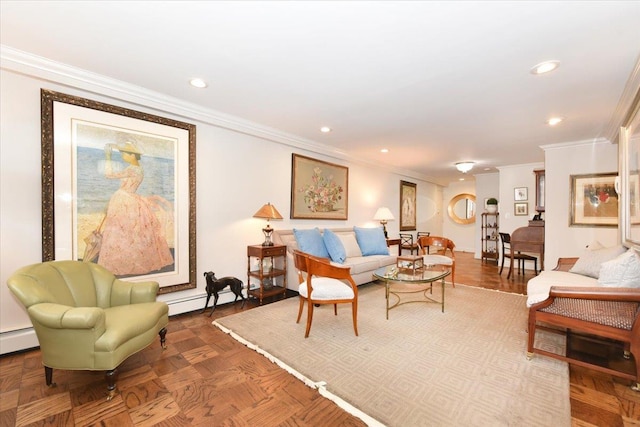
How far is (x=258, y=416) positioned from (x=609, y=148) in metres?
6.28

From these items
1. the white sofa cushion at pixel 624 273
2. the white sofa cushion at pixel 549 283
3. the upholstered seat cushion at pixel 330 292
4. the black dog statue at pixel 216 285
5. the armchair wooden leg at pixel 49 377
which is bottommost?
the armchair wooden leg at pixel 49 377

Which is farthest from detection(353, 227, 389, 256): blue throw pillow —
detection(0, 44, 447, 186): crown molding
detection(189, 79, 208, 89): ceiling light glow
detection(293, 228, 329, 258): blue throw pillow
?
detection(189, 79, 208, 89): ceiling light glow

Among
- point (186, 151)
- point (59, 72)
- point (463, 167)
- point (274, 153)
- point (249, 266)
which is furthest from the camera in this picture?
point (463, 167)

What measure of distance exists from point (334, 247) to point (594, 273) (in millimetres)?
3019

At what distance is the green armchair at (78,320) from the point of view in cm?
174

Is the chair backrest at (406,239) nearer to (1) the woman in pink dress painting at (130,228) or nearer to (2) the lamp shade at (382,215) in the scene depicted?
(2) the lamp shade at (382,215)

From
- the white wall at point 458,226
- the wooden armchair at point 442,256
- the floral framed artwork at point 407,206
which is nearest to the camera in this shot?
the wooden armchair at point 442,256

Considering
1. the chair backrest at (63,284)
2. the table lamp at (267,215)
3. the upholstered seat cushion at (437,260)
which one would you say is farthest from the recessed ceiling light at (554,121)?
the chair backrest at (63,284)

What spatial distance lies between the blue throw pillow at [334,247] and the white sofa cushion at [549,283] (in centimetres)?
225

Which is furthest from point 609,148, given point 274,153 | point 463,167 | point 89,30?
point 89,30

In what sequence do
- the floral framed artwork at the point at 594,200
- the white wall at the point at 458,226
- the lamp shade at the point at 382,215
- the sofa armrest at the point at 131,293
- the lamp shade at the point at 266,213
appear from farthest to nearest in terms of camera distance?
the white wall at the point at 458,226, the lamp shade at the point at 382,215, the floral framed artwork at the point at 594,200, the lamp shade at the point at 266,213, the sofa armrest at the point at 131,293

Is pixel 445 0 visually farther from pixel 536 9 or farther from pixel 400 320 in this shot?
pixel 400 320

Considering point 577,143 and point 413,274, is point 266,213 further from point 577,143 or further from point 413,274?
point 577,143

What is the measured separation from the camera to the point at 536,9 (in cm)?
168
